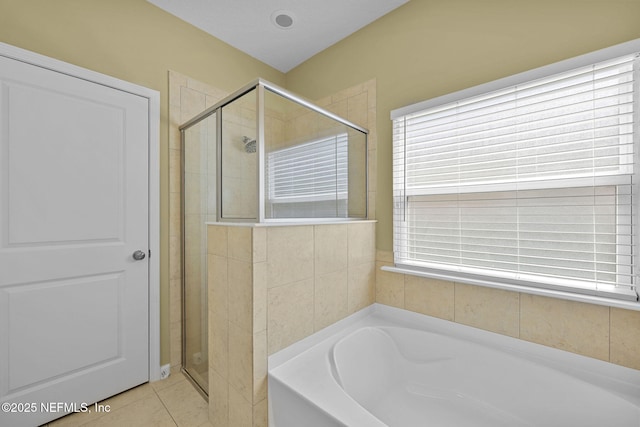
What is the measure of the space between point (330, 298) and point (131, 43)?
6.89 ft

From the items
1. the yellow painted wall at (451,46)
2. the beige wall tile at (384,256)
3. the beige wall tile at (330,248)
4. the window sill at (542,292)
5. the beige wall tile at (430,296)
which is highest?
the yellow painted wall at (451,46)

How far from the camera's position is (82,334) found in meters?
1.52

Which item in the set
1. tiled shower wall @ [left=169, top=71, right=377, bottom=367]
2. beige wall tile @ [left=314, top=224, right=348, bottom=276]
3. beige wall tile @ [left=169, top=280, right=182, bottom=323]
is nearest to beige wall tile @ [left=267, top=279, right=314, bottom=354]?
beige wall tile @ [left=314, top=224, right=348, bottom=276]

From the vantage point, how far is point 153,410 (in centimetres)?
153

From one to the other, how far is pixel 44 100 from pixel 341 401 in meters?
2.11

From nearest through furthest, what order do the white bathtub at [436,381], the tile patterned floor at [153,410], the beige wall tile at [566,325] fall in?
the white bathtub at [436,381] < the beige wall tile at [566,325] < the tile patterned floor at [153,410]

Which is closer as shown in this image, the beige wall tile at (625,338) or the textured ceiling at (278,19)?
the beige wall tile at (625,338)

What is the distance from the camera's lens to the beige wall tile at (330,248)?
4.82 feet

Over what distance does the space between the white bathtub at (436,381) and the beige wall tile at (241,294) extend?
235 millimetres

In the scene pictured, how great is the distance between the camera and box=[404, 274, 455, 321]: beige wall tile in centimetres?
160

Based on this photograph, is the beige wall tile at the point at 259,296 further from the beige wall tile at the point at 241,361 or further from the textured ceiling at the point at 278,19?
the textured ceiling at the point at 278,19

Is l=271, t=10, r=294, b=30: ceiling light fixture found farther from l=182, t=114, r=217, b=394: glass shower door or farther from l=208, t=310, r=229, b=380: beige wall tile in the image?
l=208, t=310, r=229, b=380: beige wall tile

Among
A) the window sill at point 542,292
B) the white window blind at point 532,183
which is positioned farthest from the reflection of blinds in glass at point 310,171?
the window sill at point 542,292

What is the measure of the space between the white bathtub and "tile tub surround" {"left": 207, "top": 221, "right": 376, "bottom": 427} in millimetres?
92
